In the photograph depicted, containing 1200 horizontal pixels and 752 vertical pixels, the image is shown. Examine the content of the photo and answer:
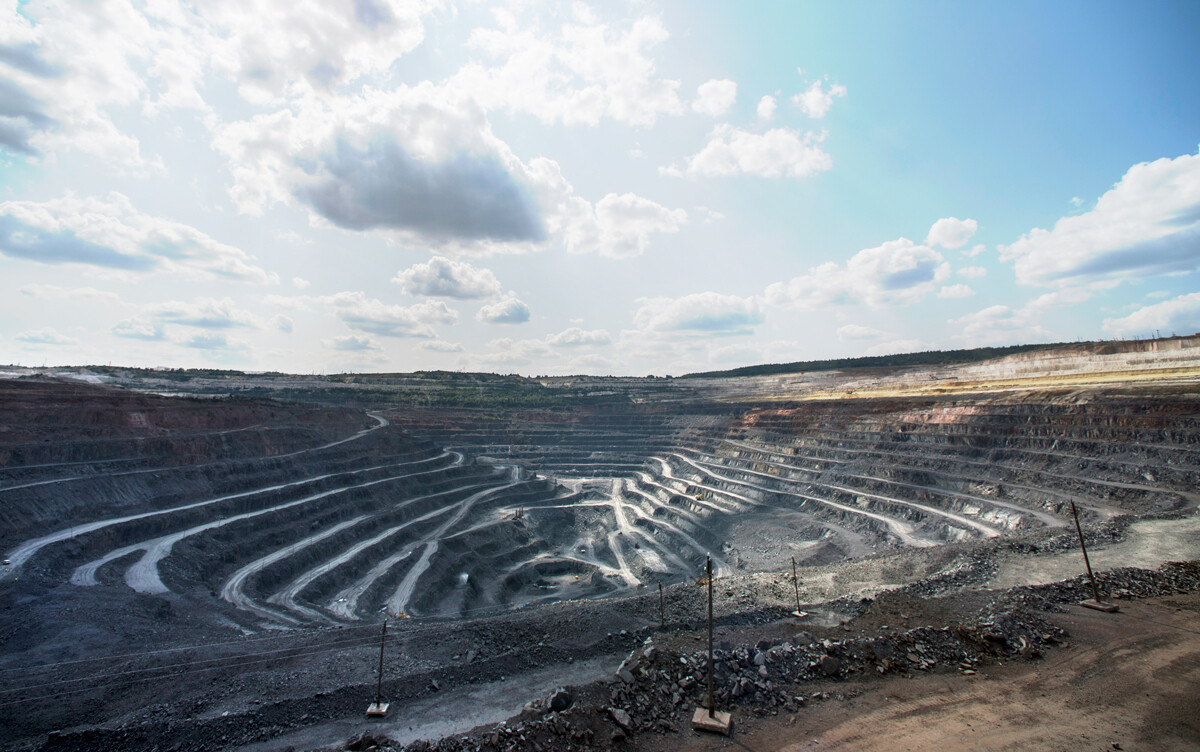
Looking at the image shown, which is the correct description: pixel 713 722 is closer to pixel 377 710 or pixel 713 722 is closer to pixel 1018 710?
pixel 1018 710

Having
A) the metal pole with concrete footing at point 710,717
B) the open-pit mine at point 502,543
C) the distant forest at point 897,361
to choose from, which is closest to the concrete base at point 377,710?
the open-pit mine at point 502,543

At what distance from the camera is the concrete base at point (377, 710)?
51.2ft

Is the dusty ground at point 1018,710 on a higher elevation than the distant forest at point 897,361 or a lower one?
lower

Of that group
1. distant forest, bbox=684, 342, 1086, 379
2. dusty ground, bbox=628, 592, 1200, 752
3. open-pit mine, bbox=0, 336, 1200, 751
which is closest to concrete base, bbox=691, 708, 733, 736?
dusty ground, bbox=628, 592, 1200, 752

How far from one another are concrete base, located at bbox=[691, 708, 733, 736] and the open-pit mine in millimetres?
349

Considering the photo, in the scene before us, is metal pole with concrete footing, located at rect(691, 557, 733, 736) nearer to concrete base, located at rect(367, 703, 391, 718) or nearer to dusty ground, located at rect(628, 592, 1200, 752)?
dusty ground, located at rect(628, 592, 1200, 752)

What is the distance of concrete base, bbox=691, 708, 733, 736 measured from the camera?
13188mm

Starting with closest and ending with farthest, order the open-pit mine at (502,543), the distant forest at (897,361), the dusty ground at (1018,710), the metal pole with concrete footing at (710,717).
A: the dusty ground at (1018,710) → the metal pole with concrete footing at (710,717) → the open-pit mine at (502,543) → the distant forest at (897,361)

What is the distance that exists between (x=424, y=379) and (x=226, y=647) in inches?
6405

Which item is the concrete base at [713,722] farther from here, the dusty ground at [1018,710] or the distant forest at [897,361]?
the distant forest at [897,361]

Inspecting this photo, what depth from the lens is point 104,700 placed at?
16.9m

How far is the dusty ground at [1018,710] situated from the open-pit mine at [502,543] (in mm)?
809

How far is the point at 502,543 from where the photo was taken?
57531mm

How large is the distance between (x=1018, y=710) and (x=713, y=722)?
8808mm
